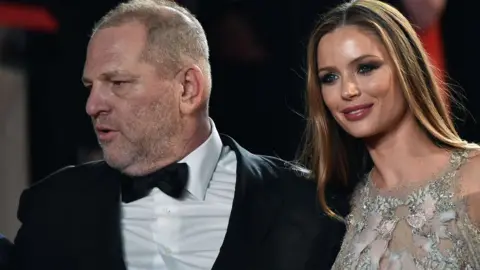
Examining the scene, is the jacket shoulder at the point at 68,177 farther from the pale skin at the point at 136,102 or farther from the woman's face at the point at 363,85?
the woman's face at the point at 363,85

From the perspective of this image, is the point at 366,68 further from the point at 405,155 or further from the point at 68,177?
the point at 68,177

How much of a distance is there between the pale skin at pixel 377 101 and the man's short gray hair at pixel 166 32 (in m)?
0.30

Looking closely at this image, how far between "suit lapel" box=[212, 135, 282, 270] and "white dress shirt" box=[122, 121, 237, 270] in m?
0.05

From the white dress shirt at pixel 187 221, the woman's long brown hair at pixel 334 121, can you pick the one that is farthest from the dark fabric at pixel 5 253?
the woman's long brown hair at pixel 334 121

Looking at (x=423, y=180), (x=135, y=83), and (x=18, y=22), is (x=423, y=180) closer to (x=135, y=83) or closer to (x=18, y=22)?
(x=135, y=83)

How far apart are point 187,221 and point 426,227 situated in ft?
1.69

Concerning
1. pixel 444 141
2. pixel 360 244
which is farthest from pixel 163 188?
pixel 444 141

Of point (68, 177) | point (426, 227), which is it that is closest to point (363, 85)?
point (426, 227)

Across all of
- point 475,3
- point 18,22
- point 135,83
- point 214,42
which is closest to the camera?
point 135,83

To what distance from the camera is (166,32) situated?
2.01 m

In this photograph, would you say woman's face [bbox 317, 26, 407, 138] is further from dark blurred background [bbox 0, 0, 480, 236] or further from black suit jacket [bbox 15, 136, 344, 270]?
dark blurred background [bbox 0, 0, 480, 236]

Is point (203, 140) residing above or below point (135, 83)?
below

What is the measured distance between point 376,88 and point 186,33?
46cm

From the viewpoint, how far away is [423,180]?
182cm
